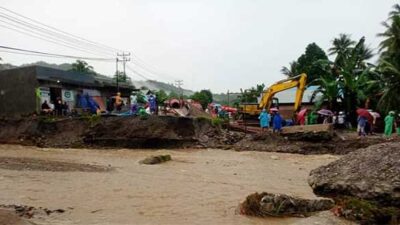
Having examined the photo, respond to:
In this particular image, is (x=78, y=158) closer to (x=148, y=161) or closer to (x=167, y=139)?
(x=148, y=161)

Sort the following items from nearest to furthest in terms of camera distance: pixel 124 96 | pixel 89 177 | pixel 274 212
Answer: pixel 274 212
pixel 89 177
pixel 124 96

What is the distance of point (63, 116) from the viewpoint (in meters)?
30.5

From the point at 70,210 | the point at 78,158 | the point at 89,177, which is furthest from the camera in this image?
the point at 78,158

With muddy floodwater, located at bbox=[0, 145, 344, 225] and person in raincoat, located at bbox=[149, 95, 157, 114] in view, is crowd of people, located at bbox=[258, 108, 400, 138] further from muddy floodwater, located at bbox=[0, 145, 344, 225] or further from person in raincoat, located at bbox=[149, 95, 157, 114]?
person in raincoat, located at bbox=[149, 95, 157, 114]

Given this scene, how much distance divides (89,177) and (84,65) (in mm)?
55562

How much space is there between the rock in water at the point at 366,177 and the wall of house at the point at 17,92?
2563 cm

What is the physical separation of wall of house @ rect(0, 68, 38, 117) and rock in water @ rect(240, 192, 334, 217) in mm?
25141

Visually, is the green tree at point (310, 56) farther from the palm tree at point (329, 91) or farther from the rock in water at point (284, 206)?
the rock in water at point (284, 206)

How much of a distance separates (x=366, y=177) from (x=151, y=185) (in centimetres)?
725

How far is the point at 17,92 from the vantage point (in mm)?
32625

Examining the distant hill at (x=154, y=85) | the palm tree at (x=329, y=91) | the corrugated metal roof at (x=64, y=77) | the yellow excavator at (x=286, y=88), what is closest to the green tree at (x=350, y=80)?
the palm tree at (x=329, y=91)

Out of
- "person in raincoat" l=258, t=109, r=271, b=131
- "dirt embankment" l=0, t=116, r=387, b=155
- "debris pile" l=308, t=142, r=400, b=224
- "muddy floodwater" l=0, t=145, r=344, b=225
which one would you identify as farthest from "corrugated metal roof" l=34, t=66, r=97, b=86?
"debris pile" l=308, t=142, r=400, b=224

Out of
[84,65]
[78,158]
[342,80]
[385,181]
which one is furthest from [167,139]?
[84,65]

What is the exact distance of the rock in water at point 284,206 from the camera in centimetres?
941
